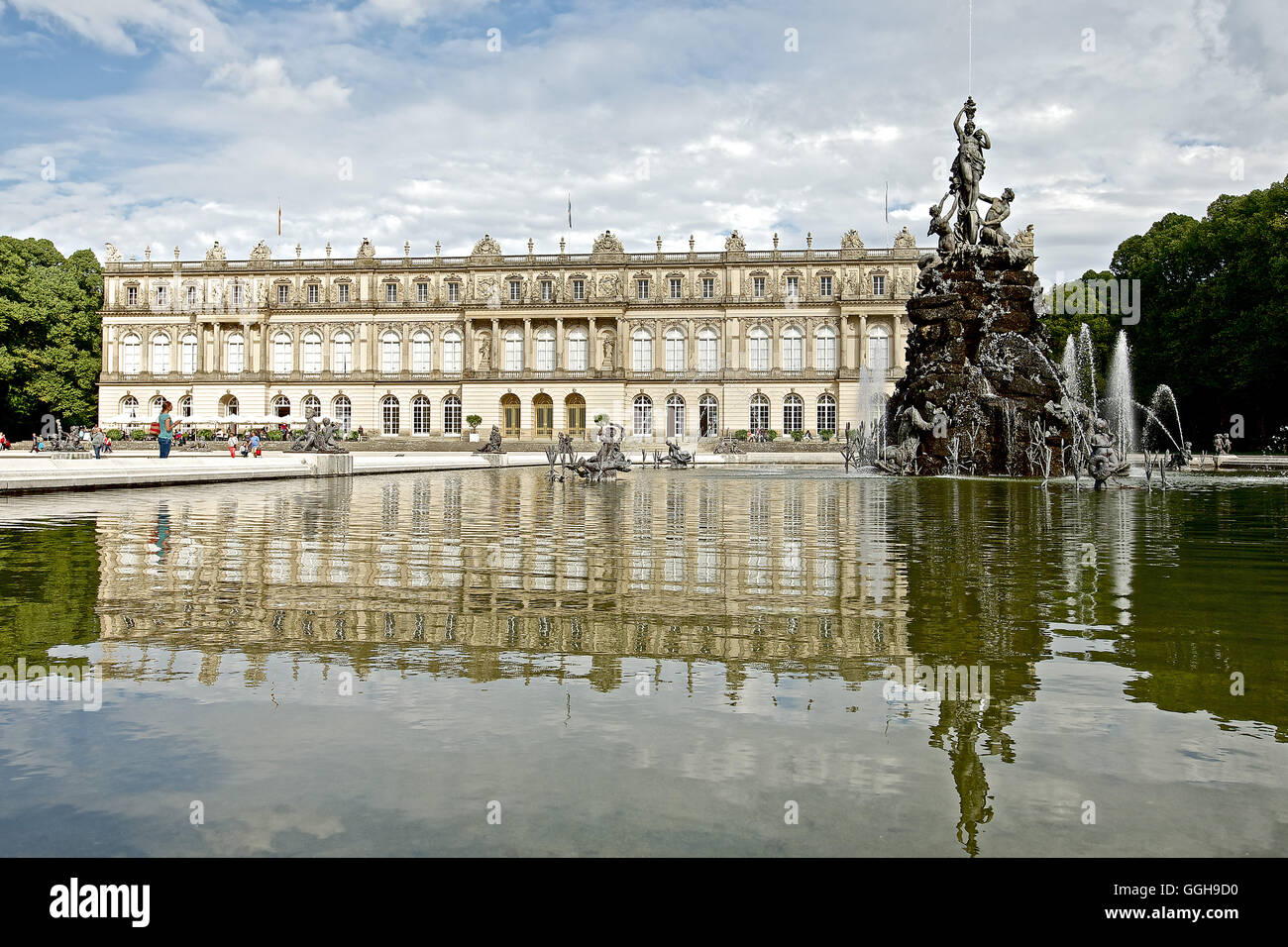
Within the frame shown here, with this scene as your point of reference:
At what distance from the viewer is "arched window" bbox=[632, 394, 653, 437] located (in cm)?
8081

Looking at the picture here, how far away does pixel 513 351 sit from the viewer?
82438 mm

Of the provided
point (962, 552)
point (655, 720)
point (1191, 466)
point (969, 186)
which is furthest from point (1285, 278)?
point (655, 720)

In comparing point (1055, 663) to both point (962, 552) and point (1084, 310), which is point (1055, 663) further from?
point (1084, 310)

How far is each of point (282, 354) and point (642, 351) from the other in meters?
30.6

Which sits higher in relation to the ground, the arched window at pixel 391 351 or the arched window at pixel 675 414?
the arched window at pixel 391 351

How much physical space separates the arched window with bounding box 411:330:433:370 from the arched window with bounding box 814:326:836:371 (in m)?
31.7

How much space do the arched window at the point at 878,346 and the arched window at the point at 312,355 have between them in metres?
45.3

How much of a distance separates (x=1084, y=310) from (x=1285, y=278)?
2755cm

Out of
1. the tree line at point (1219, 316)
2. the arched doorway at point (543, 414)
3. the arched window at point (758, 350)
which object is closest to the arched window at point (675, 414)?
the arched window at point (758, 350)

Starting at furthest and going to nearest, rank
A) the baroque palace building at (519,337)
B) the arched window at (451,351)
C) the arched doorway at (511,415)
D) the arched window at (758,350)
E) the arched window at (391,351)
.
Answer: the arched window at (391,351) → the arched window at (451,351) → the arched doorway at (511,415) → the arched window at (758,350) → the baroque palace building at (519,337)

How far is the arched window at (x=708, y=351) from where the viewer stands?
80.4 metres

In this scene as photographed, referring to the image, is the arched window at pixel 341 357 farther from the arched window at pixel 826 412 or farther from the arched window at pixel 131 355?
the arched window at pixel 826 412

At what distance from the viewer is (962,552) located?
10.2 metres
